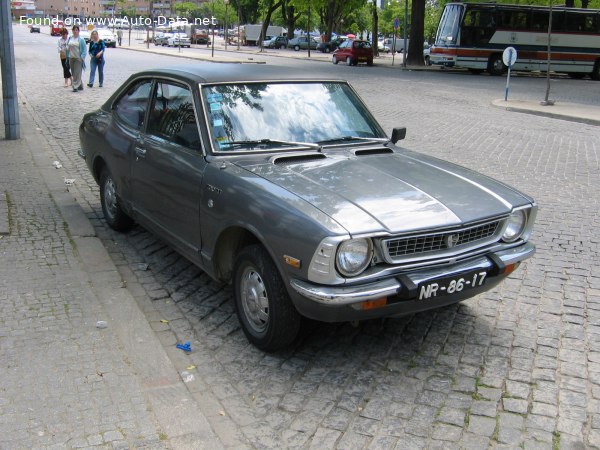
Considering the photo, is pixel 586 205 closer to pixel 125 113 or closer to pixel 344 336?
pixel 344 336

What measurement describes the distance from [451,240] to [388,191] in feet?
1.59

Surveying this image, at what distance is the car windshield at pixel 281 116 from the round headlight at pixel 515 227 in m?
1.38

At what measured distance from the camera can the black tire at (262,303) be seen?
12.7 ft

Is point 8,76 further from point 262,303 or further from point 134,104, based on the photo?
point 262,303

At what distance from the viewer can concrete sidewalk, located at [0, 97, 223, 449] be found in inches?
130

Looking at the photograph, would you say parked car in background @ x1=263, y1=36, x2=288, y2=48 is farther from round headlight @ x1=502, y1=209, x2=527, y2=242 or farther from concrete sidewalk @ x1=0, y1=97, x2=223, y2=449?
round headlight @ x1=502, y1=209, x2=527, y2=242

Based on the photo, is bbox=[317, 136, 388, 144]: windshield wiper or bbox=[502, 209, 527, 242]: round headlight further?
bbox=[317, 136, 388, 144]: windshield wiper

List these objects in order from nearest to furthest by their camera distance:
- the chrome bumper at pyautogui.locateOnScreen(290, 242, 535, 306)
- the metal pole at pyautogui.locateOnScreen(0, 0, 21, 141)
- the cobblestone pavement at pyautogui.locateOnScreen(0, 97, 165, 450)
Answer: the cobblestone pavement at pyautogui.locateOnScreen(0, 97, 165, 450) < the chrome bumper at pyautogui.locateOnScreen(290, 242, 535, 306) < the metal pole at pyautogui.locateOnScreen(0, 0, 21, 141)

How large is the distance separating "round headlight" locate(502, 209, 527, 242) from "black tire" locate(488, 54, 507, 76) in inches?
1237

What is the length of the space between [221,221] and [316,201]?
0.76 metres

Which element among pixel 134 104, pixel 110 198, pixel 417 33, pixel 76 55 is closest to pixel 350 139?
pixel 134 104

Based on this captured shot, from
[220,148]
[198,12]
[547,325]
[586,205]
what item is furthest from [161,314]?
[198,12]

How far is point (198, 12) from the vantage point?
5300 inches

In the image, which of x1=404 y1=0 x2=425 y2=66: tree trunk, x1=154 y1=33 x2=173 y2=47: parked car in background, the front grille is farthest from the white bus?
x1=154 y1=33 x2=173 y2=47: parked car in background
